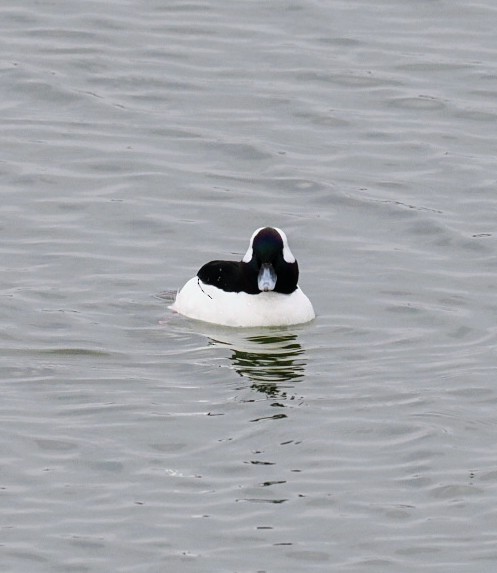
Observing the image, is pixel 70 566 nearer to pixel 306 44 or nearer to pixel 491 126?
pixel 491 126

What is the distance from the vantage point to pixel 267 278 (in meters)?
16.6

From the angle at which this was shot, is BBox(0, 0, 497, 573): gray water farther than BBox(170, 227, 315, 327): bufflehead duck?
No

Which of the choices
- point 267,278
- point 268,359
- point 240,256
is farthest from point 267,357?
point 240,256

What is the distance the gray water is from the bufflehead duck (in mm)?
219

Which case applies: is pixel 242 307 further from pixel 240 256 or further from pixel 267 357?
pixel 240 256

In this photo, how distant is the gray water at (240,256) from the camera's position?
1158cm

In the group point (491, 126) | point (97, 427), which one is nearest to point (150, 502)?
point (97, 427)

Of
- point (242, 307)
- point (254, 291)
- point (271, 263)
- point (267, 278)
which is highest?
point (271, 263)

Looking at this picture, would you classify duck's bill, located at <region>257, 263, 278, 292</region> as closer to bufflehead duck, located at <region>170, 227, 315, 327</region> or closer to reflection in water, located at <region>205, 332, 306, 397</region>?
bufflehead duck, located at <region>170, 227, 315, 327</region>

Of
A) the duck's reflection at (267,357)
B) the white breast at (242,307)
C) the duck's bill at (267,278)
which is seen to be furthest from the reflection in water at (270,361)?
the duck's bill at (267,278)

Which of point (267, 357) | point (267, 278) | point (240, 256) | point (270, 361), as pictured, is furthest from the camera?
point (240, 256)

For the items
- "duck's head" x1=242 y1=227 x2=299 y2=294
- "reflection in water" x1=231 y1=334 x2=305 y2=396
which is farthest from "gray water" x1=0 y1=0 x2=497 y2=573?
"duck's head" x1=242 y1=227 x2=299 y2=294

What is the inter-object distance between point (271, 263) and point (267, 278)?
0.18 m

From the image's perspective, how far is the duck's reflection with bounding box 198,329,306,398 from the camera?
15062mm
